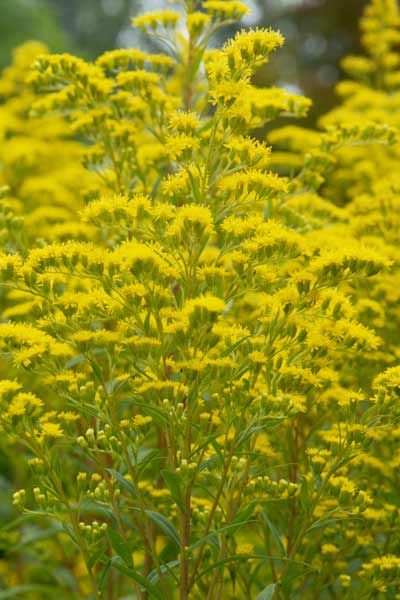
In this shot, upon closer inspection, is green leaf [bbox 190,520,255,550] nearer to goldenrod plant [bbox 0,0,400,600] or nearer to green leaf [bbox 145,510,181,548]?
goldenrod plant [bbox 0,0,400,600]

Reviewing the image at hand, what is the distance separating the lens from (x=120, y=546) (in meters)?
2.53

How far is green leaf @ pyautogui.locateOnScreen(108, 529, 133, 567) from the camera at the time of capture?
2504 mm

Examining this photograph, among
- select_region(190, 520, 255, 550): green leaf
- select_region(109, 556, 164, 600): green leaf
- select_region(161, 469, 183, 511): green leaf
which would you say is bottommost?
select_region(109, 556, 164, 600): green leaf

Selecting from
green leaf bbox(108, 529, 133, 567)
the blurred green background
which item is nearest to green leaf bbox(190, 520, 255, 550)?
green leaf bbox(108, 529, 133, 567)

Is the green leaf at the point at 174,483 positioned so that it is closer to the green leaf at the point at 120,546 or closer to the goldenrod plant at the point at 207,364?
the goldenrod plant at the point at 207,364

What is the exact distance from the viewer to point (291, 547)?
295cm

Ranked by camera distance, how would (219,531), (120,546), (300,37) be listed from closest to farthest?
(219,531) < (120,546) < (300,37)

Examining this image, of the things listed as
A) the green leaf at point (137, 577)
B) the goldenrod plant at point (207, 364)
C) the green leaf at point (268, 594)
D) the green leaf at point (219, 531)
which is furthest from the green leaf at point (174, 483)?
the green leaf at point (268, 594)

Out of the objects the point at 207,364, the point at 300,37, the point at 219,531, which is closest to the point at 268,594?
the point at 219,531

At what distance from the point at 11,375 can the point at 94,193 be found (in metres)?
1.16

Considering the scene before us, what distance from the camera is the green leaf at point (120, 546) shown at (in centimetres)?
250

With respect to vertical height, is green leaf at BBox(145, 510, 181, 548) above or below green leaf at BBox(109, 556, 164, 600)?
above

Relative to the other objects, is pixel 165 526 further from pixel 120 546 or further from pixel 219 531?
pixel 219 531

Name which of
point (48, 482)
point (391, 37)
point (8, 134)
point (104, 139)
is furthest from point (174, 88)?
point (48, 482)
